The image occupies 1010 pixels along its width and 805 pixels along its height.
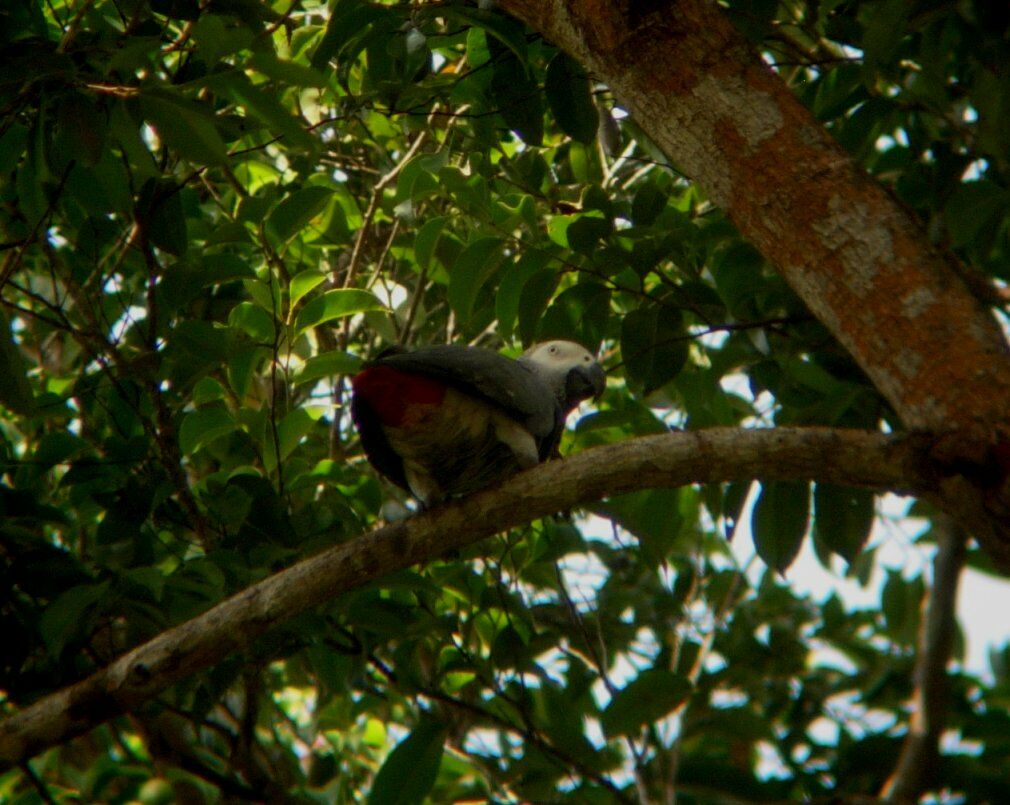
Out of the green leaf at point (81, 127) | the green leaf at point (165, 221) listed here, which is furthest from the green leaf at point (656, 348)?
the green leaf at point (81, 127)

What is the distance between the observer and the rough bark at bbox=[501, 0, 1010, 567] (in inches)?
73.2

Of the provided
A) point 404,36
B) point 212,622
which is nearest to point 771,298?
point 404,36

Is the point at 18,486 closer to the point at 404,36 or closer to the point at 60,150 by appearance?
the point at 60,150

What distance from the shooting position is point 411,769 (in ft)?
10.3

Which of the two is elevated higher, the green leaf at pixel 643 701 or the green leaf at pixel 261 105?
the green leaf at pixel 261 105

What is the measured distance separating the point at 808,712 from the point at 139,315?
3.24m

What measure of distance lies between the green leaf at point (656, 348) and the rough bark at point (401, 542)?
756 mm

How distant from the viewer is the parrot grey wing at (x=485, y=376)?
2.91m

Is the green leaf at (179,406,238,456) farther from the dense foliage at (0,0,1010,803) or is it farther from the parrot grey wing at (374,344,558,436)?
the parrot grey wing at (374,344,558,436)

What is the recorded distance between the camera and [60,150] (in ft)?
8.59

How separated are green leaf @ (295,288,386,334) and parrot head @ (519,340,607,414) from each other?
24.3 inches

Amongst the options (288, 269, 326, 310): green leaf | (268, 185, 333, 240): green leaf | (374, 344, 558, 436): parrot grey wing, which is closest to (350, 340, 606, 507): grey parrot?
(374, 344, 558, 436): parrot grey wing

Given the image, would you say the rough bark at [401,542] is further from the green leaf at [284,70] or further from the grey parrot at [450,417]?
the green leaf at [284,70]

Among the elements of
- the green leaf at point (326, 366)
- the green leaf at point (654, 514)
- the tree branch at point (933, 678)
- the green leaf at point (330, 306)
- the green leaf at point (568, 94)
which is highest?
the green leaf at point (568, 94)
